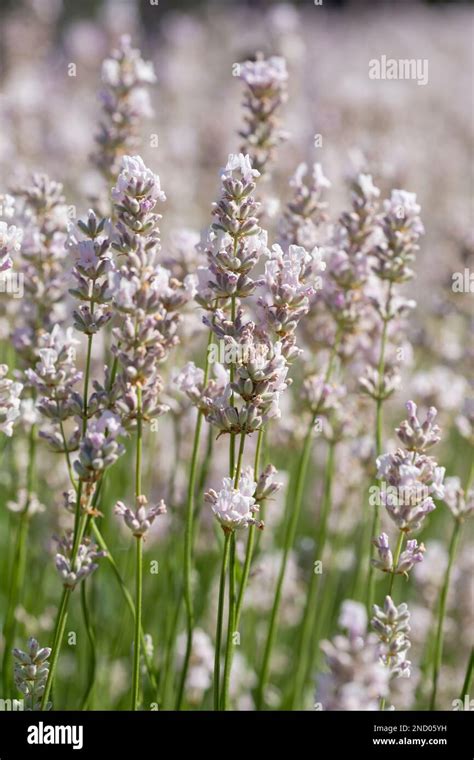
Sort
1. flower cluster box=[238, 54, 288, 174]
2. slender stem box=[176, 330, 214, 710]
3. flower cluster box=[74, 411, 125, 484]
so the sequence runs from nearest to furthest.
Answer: flower cluster box=[74, 411, 125, 484]
slender stem box=[176, 330, 214, 710]
flower cluster box=[238, 54, 288, 174]

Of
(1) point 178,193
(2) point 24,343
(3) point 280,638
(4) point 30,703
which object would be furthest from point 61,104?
(4) point 30,703

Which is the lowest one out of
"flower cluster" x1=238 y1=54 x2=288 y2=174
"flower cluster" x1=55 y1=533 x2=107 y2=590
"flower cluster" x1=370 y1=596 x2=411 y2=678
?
"flower cluster" x1=370 y1=596 x2=411 y2=678

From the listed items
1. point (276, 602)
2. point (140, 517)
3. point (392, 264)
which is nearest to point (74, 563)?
point (140, 517)

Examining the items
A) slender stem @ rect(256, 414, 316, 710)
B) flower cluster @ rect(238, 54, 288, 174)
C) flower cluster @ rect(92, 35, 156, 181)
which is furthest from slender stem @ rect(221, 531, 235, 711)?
flower cluster @ rect(92, 35, 156, 181)

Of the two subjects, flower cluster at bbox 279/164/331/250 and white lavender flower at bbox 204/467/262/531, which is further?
flower cluster at bbox 279/164/331/250

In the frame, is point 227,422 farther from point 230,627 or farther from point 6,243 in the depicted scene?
point 6,243

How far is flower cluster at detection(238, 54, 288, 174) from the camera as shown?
1.82 meters

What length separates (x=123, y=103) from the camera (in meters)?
2.00

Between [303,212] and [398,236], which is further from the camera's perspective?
[303,212]

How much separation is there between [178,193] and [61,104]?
1.87 meters

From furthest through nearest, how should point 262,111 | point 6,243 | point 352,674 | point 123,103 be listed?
point 123,103 < point 262,111 < point 6,243 < point 352,674

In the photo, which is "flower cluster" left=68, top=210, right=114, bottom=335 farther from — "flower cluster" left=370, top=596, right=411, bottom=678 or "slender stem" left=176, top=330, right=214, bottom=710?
"flower cluster" left=370, top=596, right=411, bottom=678

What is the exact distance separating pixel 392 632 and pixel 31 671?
19.6 inches
